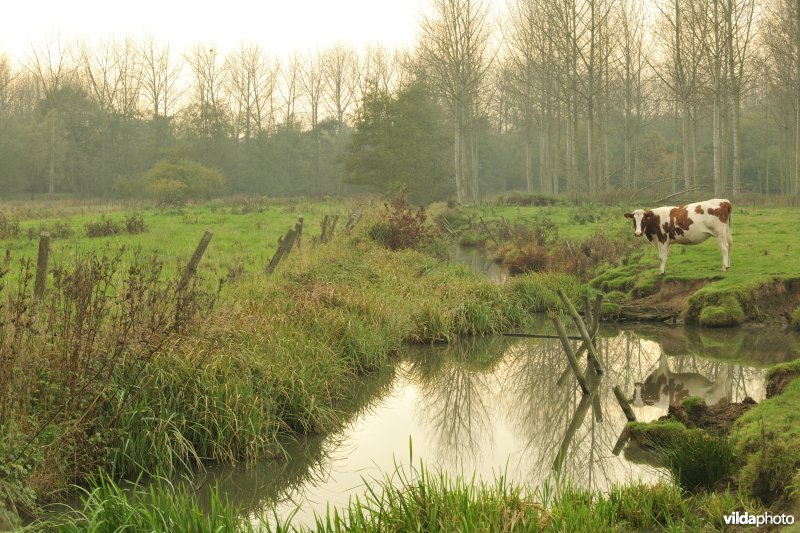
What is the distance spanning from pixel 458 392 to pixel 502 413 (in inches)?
45.2

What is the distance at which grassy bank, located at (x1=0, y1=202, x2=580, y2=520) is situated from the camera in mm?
6219

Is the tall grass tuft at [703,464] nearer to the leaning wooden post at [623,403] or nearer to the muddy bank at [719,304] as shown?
the leaning wooden post at [623,403]

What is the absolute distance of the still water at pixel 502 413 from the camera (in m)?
7.16

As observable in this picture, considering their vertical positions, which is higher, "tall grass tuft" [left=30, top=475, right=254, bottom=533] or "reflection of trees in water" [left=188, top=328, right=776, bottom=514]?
"tall grass tuft" [left=30, top=475, right=254, bottom=533]

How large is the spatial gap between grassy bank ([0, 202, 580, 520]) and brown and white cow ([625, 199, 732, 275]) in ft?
22.5

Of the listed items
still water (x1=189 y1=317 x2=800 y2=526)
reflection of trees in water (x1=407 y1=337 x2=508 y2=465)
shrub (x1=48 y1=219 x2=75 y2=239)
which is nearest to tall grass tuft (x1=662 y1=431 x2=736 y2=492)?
still water (x1=189 y1=317 x2=800 y2=526)

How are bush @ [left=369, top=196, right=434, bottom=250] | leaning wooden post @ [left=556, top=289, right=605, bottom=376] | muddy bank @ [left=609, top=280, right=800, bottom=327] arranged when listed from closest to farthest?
leaning wooden post @ [left=556, top=289, right=605, bottom=376] < muddy bank @ [left=609, top=280, right=800, bottom=327] < bush @ [left=369, top=196, right=434, bottom=250]

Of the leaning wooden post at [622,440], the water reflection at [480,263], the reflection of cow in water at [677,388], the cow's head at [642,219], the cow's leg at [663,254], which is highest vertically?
the cow's head at [642,219]

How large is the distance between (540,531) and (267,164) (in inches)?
2366

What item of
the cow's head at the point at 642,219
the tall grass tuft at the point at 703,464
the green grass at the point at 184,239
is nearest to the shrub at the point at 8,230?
the green grass at the point at 184,239

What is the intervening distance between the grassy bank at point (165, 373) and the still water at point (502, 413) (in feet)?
1.34

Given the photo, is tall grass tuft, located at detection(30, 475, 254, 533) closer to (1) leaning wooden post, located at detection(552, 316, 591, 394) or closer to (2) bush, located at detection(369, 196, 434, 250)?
(1) leaning wooden post, located at detection(552, 316, 591, 394)

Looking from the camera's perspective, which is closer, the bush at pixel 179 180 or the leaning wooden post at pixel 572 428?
the leaning wooden post at pixel 572 428

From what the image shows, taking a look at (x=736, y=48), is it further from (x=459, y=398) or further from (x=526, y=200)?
(x=459, y=398)
